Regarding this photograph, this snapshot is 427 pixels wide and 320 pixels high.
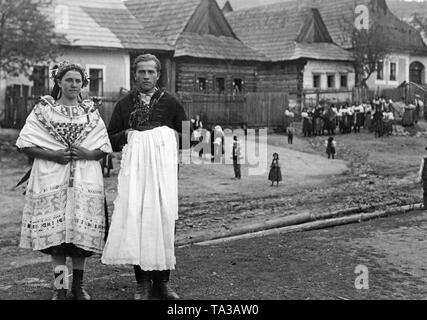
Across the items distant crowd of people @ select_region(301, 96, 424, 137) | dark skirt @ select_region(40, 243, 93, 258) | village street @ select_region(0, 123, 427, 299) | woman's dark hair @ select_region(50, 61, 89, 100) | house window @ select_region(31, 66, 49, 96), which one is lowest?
village street @ select_region(0, 123, 427, 299)

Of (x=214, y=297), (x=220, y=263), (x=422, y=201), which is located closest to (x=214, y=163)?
(x=422, y=201)

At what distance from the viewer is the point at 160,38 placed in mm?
25547

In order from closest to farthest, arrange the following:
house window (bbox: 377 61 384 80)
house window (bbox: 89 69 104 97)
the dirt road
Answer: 1. the dirt road
2. house window (bbox: 89 69 104 97)
3. house window (bbox: 377 61 384 80)

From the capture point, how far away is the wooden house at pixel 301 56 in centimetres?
2933

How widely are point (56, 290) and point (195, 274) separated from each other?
1347mm

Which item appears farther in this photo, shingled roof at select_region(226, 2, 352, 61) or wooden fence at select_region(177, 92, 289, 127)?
shingled roof at select_region(226, 2, 352, 61)

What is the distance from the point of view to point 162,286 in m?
4.55

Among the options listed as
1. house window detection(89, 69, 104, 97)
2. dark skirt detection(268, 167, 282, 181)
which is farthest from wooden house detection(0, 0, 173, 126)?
dark skirt detection(268, 167, 282, 181)

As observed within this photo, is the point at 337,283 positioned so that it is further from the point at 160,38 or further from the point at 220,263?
the point at 160,38

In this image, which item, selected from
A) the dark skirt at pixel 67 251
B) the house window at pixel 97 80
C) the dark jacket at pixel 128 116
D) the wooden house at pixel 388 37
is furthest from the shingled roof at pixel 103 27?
the dark skirt at pixel 67 251

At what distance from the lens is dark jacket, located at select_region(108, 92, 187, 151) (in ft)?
15.1

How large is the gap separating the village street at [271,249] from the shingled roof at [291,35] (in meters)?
16.2

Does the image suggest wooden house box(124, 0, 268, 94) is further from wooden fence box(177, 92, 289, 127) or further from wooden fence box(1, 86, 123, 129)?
wooden fence box(1, 86, 123, 129)

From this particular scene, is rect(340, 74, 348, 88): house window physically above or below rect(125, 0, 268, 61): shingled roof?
below
